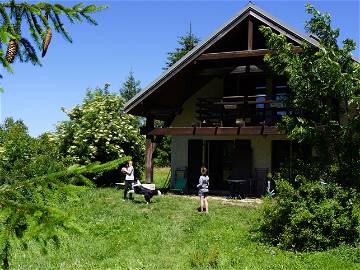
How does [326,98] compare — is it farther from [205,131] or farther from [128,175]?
[128,175]

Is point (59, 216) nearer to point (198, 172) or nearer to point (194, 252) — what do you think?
point (194, 252)

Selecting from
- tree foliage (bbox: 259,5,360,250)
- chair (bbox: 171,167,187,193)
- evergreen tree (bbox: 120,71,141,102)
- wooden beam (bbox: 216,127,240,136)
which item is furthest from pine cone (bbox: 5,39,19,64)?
evergreen tree (bbox: 120,71,141,102)

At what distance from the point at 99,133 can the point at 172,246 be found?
1302 centimetres

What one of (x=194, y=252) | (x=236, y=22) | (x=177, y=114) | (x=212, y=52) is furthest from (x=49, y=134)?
(x=194, y=252)

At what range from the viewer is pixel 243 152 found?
20656 millimetres

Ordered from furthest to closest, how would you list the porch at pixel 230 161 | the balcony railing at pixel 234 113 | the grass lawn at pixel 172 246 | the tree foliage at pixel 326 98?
1. the porch at pixel 230 161
2. the balcony railing at pixel 234 113
3. the tree foliage at pixel 326 98
4. the grass lawn at pixel 172 246

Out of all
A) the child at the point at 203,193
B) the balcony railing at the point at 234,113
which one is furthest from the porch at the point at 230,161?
the child at the point at 203,193

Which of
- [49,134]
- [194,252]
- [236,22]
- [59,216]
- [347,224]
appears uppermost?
[236,22]

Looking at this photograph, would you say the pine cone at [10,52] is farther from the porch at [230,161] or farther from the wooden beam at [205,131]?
the porch at [230,161]

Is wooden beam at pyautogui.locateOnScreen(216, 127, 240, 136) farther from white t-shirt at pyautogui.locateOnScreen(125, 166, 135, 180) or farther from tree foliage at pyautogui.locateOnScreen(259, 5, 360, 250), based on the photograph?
tree foliage at pyautogui.locateOnScreen(259, 5, 360, 250)

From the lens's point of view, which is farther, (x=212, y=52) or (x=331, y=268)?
(x=212, y=52)

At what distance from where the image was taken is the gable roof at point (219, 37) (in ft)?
56.0

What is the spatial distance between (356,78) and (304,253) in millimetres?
4577

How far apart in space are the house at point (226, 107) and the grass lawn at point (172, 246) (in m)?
4.02
